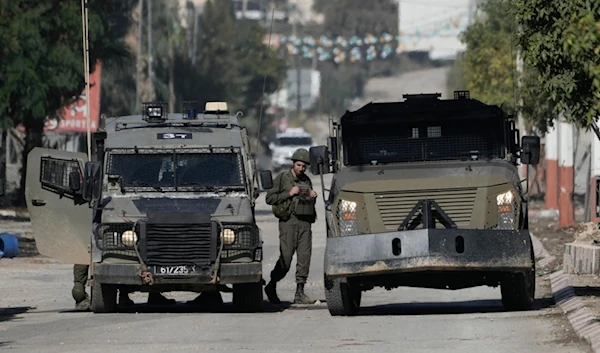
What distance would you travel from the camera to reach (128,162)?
61.5 ft

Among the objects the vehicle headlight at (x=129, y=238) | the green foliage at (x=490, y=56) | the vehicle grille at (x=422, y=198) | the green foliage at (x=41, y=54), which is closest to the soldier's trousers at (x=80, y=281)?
the vehicle headlight at (x=129, y=238)

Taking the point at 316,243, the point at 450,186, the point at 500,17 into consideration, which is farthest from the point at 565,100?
the point at 500,17

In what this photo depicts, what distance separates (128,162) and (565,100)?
5365 mm

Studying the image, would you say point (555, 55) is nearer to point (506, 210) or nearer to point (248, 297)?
point (506, 210)

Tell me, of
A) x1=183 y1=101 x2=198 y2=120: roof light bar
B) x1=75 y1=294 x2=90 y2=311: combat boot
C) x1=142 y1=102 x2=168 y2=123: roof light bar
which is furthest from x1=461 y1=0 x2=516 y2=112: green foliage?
x1=75 y1=294 x2=90 y2=311: combat boot

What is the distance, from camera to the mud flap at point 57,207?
60.3 ft

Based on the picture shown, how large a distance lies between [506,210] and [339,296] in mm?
2157

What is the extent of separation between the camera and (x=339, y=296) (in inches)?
691

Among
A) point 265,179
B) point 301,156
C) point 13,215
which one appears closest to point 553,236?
point 301,156

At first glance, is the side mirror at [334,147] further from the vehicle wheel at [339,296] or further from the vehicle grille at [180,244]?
the vehicle grille at [180,244]

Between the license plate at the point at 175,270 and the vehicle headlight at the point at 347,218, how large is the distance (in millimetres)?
1868

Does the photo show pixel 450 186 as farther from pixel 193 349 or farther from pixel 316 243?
pixel 316 243

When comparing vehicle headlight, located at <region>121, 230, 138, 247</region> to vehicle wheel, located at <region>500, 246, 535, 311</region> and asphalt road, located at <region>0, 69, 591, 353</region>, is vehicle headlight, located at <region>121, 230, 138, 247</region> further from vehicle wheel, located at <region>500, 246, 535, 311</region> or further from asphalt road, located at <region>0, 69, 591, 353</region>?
vehicle wheel, located at <region>500, 246, 535, 311</region>

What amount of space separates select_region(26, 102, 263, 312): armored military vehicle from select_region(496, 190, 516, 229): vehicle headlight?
9.60 ft
